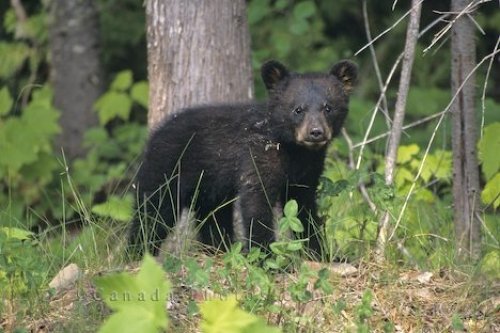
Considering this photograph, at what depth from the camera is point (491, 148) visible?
5824 millimetres

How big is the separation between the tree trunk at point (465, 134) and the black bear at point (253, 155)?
2.16 ft

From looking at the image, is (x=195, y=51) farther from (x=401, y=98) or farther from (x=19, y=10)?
(x=19, y=10)

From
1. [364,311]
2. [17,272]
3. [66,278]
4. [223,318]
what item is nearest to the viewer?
[223,318]

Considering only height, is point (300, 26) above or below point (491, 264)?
above

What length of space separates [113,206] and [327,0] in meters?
5.51

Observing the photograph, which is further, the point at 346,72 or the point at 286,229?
the point at 346,72

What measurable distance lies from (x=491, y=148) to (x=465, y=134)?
606 millimetres

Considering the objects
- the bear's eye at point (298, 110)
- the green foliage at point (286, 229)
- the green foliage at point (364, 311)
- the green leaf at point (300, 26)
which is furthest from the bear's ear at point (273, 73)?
the green leaf at point (300, 26)

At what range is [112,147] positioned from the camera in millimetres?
10812

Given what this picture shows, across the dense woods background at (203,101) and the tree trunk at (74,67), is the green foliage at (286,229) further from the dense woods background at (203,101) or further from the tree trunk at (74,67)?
the tree trunk at (74,67)

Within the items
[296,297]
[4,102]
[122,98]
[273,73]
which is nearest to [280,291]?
[296,297]

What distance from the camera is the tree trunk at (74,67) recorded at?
37.4 ft

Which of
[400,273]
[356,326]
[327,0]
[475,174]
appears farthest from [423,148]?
[356,326]

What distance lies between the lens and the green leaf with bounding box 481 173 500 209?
6082mm
